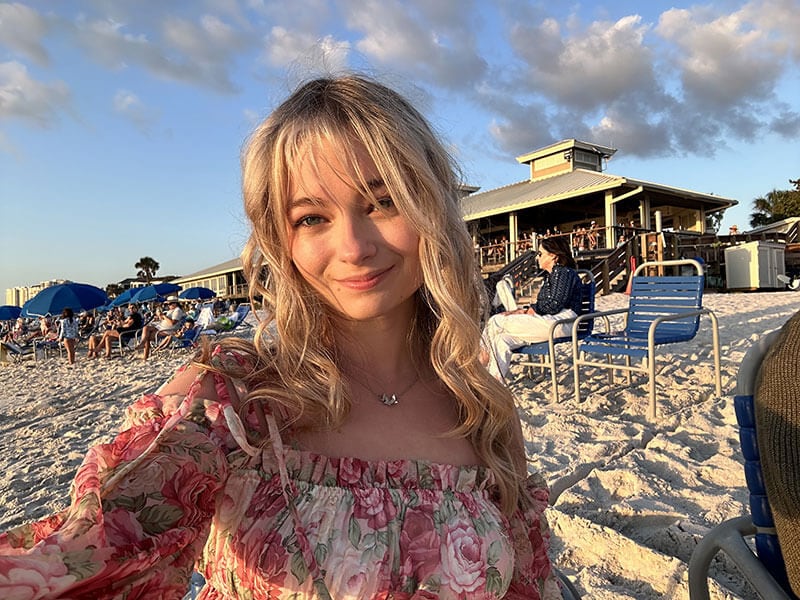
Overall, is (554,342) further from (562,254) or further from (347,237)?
(347,237)

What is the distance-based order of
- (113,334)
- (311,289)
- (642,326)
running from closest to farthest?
(311,289) → (642,326) → (113,334)

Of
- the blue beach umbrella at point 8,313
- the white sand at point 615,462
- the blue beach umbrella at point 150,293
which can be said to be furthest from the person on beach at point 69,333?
the blue beach umbrella at point 8,313

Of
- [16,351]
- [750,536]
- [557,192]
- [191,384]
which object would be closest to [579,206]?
[557,192]

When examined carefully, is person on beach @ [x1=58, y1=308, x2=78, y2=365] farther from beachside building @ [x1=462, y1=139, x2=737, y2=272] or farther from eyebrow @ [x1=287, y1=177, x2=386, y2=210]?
eyebrow @ [x1=287, y1=177, x2=386, y2=210]

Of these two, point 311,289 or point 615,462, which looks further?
point 615,462

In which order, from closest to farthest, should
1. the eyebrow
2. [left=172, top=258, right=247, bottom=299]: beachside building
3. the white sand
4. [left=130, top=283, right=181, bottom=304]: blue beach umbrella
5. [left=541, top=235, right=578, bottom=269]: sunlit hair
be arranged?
the eyebrow → the white sand → [left=541, top=235, right=578, bottom=269]: sunlit hair → [left=130, top=283, right=181, bottom=304]: blue beach umbrella → [left=172, top=258, right=247, bottom=299]: beachside building

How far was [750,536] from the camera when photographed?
4.18 feet

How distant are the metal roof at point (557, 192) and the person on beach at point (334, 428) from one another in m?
13.4

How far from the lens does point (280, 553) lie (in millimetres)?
823

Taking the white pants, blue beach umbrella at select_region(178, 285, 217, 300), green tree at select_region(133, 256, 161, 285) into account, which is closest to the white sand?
the white pants

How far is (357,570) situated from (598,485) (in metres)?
2.35

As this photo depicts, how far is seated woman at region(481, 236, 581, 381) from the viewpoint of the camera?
480 centimetres

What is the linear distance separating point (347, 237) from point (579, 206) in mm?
19921

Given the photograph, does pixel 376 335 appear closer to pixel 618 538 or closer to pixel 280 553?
pixel 280 553
